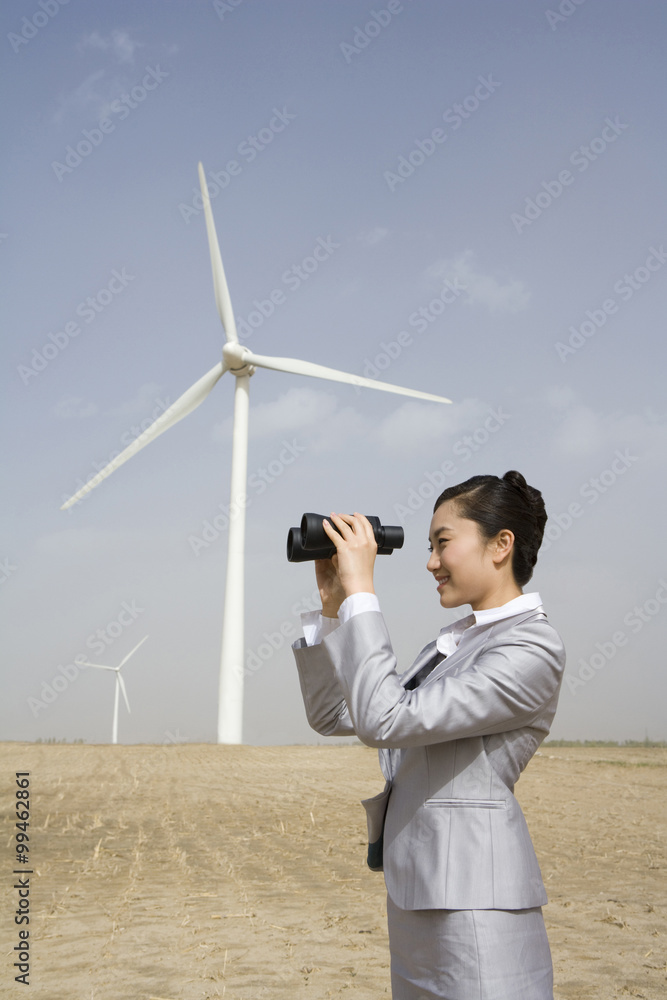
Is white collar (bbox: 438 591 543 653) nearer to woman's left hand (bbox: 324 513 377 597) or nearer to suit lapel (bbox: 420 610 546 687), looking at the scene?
suit lapel (bbox: 420 610 546 687)

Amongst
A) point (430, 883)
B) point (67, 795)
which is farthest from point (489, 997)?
point (67, 795)

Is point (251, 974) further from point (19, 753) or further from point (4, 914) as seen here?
point (19, 753)

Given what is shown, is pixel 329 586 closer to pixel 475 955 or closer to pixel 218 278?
pixel 475 955

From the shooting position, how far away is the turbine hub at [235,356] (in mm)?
25188

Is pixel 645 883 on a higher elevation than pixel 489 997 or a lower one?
lower

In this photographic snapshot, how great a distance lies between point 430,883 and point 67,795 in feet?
50.1

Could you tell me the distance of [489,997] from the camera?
1904mm

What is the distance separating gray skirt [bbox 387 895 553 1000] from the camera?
6.30 feet

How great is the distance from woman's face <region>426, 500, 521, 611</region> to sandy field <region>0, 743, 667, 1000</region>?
3.88 meters

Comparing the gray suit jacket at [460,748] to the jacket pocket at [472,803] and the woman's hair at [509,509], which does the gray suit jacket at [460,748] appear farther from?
the woman's hair at [509,509]

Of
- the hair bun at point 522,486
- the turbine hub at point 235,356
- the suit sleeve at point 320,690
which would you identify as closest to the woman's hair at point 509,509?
the hair bun at point 522,486

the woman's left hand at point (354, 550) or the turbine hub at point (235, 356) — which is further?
the turbine hub at point (235, 356)

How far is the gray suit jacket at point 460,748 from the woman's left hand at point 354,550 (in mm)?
116

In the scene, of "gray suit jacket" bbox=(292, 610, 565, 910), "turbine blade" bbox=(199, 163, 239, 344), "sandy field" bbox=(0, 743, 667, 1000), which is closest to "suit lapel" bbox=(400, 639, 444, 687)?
"gray suit jacket" bbox=(292, 610, 565, 910)
